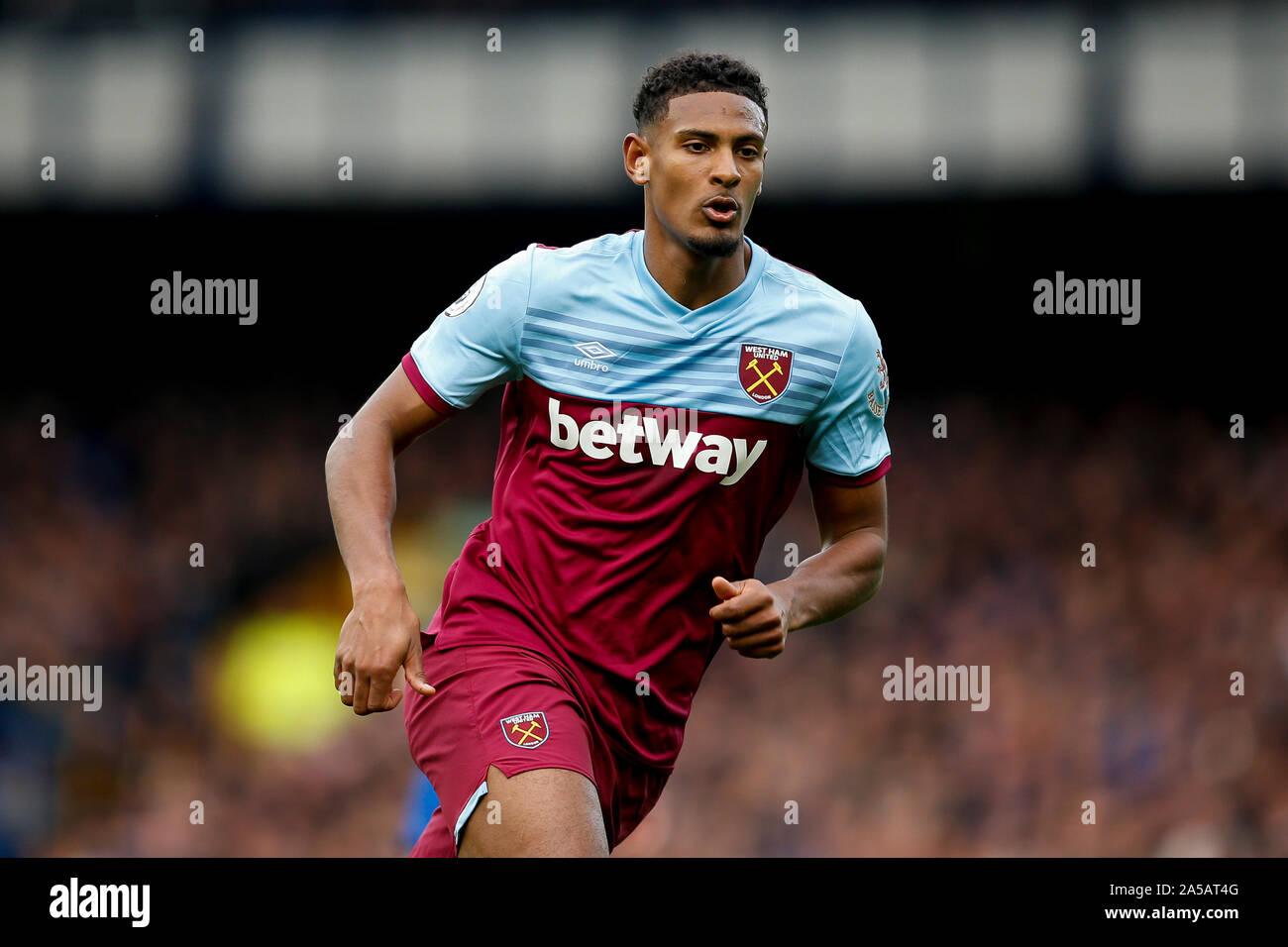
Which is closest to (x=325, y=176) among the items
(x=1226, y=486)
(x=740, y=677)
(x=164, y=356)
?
(x=164, y=356)

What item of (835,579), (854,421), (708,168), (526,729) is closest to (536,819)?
(526,729)

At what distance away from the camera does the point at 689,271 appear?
390cm

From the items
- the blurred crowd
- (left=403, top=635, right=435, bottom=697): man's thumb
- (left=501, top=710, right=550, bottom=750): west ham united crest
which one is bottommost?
the blurred crowd

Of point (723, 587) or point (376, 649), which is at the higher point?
point (723, 587)

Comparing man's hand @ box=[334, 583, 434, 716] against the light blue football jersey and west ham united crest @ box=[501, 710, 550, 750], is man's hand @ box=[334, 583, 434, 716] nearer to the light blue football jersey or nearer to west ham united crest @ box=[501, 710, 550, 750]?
west ham united crest @ box=[501, 710, 550, 750]

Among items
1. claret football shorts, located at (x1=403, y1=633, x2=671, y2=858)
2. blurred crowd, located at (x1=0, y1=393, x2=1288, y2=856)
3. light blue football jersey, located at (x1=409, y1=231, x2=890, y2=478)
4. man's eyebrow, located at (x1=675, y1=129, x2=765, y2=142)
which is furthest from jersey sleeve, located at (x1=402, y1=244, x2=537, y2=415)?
blurred crowd, located at (x1=0, y1=393, x2=1288, y2=856)

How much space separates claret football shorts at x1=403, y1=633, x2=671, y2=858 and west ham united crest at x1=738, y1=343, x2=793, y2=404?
0.90 m

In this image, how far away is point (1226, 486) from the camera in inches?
436

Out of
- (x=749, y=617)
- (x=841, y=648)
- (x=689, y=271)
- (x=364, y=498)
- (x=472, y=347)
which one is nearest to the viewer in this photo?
(x=749, y=617)

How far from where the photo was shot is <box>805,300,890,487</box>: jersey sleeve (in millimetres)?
3920

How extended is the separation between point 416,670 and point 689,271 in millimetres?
1308

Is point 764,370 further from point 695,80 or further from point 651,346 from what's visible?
point 695,80

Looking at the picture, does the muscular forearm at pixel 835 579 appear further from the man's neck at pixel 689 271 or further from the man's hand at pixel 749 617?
the man's neck at pixel 689 271

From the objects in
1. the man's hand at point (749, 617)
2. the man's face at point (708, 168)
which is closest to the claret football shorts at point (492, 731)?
the man's hand at point (749, 617)
